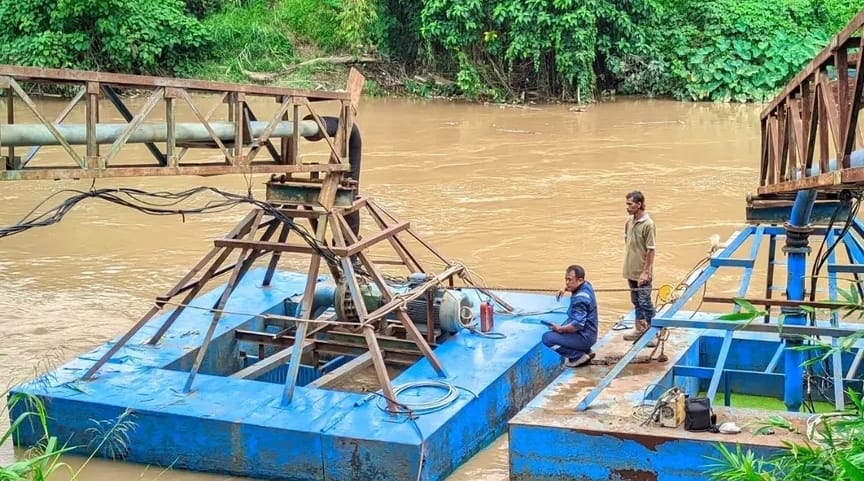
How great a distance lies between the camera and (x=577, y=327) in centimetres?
888

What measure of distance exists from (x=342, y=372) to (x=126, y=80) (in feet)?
11.0

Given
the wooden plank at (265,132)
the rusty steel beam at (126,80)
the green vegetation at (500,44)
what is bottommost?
the wooden plank at (265,132)

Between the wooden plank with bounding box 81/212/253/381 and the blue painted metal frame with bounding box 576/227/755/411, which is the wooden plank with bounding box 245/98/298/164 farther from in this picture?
the blue painted metal frame with bounding box 576/227/755/411

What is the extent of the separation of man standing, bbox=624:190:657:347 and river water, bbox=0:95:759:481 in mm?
2034

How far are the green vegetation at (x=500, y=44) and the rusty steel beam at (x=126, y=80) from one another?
72.1ft

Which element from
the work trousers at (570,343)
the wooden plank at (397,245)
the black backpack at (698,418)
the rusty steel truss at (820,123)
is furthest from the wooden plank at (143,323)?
the rusty steel truss at (820,123)

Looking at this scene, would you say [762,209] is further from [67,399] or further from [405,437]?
[67,399]

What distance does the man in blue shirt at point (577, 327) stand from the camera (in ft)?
28.9

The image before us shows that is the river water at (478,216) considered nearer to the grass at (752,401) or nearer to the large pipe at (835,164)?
the grass at (752,401)

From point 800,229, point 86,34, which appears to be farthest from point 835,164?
point 86,34

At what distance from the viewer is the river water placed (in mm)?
12789

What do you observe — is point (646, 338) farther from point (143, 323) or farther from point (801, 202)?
point (143, 323)

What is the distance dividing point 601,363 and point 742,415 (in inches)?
67.9

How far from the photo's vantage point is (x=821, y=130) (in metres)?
5.87
